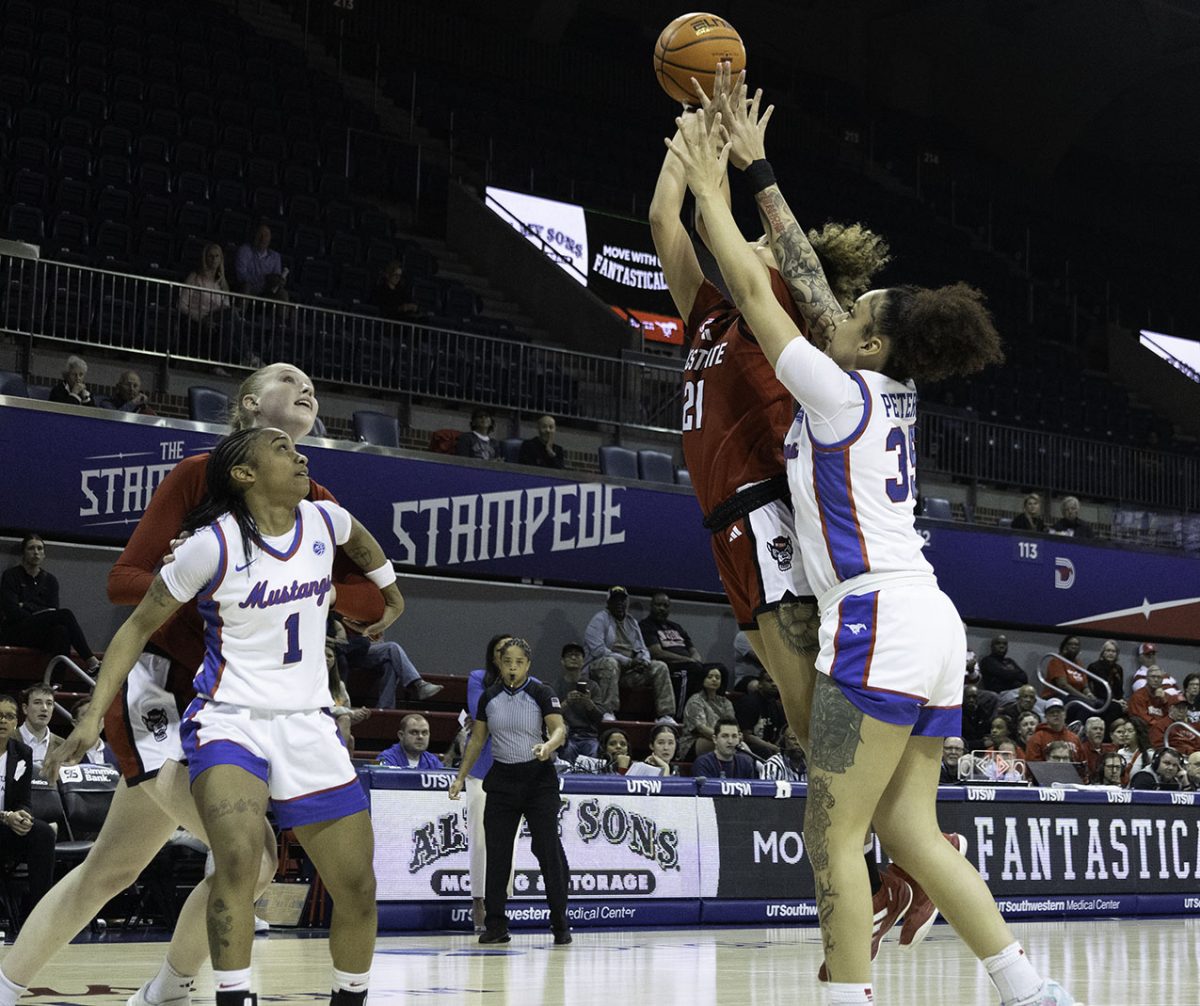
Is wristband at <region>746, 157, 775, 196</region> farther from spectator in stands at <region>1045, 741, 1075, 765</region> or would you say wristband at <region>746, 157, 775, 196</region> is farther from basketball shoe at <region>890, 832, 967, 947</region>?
spectator in stands at <region>1045, 741, 1075, 765</region>

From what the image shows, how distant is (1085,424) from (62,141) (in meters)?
15.7

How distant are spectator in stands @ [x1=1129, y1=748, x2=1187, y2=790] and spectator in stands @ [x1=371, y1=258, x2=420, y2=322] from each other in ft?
30.4

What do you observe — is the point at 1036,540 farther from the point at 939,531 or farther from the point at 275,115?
the point at 275,115

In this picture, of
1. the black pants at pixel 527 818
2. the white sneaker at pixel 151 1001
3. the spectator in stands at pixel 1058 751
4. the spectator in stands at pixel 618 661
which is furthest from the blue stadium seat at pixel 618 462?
the white sneaker at pixel 151 1001

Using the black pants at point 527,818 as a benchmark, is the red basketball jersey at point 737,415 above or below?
above

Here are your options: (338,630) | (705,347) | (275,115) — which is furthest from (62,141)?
(705,347)

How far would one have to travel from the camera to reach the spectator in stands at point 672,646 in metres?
16.5

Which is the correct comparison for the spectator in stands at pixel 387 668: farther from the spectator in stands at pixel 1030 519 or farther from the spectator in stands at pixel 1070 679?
the spectator in stands at pixel 1030 519

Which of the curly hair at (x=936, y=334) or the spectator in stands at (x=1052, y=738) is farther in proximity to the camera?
the spectator in stands at (x=1052, y=738)

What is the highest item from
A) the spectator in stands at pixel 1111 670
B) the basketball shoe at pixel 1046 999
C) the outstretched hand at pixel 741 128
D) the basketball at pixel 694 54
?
the basketball at pixel 694 54

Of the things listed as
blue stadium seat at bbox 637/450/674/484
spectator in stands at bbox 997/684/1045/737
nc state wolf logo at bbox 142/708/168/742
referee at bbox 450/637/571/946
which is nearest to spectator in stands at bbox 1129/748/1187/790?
spectator in stands at bbox 997/684/1045/737

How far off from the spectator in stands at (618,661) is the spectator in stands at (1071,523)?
7.46 metres

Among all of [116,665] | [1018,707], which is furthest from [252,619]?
[1018,707]

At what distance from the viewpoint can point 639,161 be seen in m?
25.8
